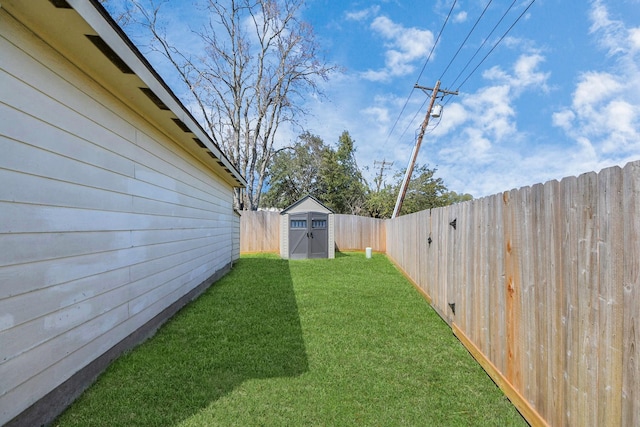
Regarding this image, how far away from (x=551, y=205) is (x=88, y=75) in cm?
346

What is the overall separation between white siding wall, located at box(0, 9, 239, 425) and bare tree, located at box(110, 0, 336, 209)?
1137cm

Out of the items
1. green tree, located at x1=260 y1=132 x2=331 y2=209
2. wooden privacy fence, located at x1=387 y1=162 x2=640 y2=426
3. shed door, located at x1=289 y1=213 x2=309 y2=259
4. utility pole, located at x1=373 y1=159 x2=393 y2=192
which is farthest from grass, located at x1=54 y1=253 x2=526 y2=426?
green tree, located at x1=260 y1=132 x2=331 y2=209

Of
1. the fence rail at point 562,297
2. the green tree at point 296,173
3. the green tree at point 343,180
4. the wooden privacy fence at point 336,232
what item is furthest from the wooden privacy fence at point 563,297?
the green tree at point 296,173

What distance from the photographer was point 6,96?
169 cm

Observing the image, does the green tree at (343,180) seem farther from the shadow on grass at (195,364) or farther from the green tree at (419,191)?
the shadow on grass at (195,364)

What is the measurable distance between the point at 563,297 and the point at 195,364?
2777mm

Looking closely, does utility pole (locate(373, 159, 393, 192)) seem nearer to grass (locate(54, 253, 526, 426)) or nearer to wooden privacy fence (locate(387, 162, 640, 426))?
grass (locate(54, 253, 526, 426))

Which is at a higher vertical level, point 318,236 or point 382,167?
point 382,167

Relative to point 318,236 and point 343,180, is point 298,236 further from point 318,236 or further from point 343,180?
point 343,180

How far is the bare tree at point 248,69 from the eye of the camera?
14.3m

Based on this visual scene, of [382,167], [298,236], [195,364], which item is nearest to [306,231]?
[298,236]

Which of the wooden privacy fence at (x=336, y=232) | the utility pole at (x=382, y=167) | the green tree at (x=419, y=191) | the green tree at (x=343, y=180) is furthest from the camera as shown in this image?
the green tree at (x=343, y=180)

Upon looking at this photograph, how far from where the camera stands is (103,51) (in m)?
2.24

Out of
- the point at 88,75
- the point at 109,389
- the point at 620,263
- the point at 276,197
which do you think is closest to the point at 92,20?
the point at 88,75
